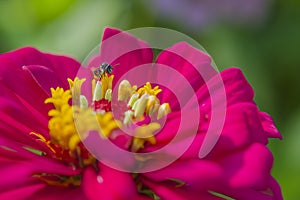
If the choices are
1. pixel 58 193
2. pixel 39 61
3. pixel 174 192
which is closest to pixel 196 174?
pixel 174 192

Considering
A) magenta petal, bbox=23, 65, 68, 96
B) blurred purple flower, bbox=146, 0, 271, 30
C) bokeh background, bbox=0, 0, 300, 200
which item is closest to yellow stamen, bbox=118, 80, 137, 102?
magenta petal, bbox=23, 65, 68, 96

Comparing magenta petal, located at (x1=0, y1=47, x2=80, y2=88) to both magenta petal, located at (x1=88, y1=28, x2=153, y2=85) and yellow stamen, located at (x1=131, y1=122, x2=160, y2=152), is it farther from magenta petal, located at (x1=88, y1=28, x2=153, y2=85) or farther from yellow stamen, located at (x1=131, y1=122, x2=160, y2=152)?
yellow stamen, located at (x1=131, y1=122, x2=160, y2=152)

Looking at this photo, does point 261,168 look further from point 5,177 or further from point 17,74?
point 17,74

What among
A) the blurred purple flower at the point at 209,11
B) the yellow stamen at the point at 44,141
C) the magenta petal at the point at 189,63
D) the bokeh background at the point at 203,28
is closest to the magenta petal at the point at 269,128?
the magenta petal at the point at 189,63

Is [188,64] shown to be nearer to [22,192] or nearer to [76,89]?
[76,89]

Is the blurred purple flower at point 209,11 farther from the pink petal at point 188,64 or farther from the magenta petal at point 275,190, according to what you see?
the magenta petal at point 275,190
